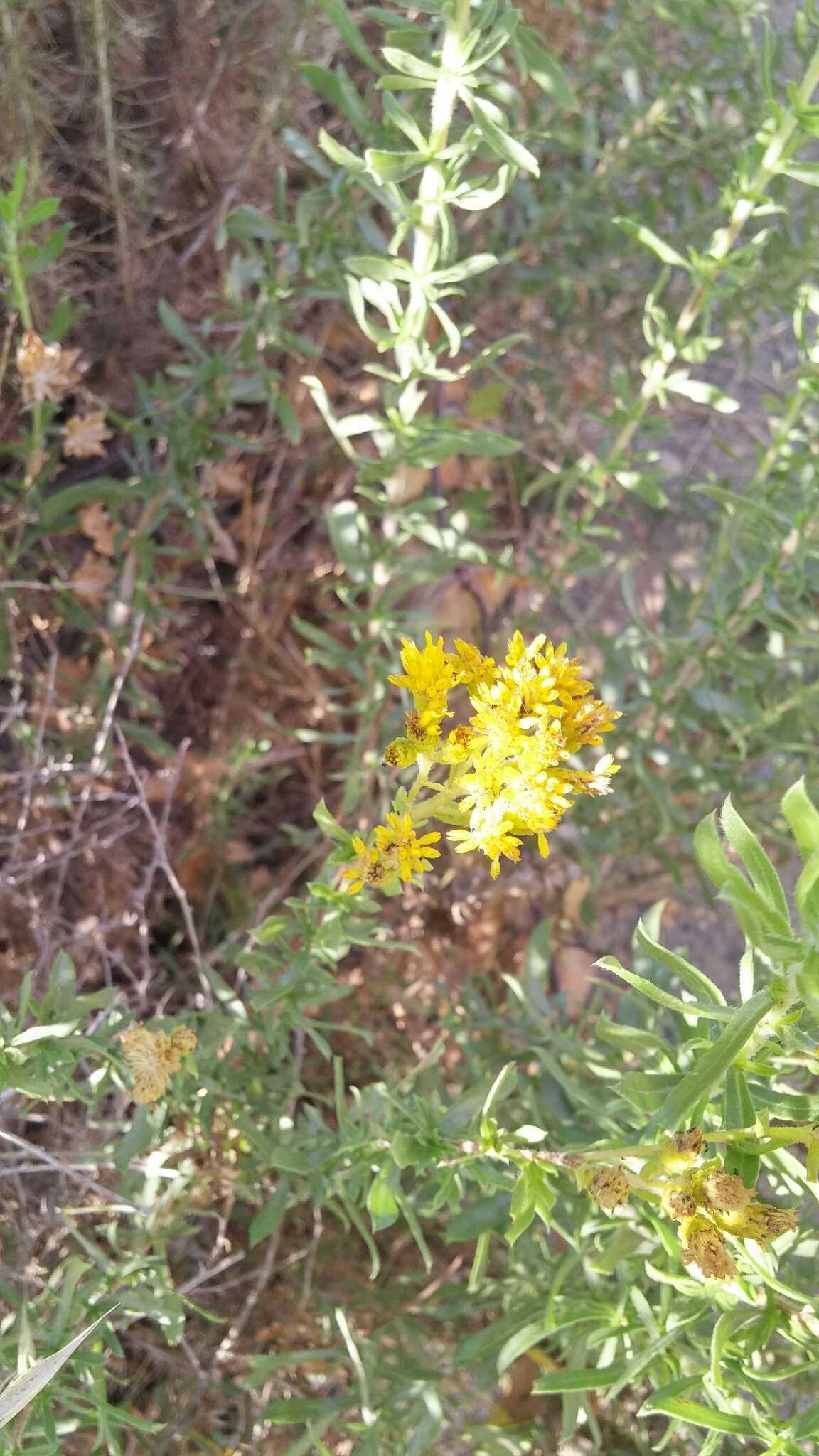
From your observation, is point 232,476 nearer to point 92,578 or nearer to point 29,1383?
point 92,578

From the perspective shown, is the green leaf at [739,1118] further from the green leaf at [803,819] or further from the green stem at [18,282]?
the green stem at [18,282]

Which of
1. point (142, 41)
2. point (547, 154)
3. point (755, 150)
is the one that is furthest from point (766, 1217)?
point (547, 154)

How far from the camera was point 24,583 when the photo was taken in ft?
7.90

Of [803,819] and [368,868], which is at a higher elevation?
[803,819]

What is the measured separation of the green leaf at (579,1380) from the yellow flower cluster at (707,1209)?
0.35 meters

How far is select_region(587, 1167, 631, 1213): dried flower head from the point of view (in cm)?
136

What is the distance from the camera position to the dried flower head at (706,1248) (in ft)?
4.07

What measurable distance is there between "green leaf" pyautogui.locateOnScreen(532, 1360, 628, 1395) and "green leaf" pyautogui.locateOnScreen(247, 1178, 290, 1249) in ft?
1.91

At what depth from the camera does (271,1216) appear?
2.02 meters

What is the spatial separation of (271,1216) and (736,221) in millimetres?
1932

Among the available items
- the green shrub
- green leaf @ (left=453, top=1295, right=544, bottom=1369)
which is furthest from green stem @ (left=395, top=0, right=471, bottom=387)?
green leaf @ (left=453, top=1295, right=544, bottom=1369)

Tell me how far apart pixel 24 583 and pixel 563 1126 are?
59.3 inches

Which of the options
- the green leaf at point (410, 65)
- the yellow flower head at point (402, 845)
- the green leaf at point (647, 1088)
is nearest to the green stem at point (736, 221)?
the green leaf at point (410, 65)

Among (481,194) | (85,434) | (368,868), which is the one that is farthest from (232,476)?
(368,868)
